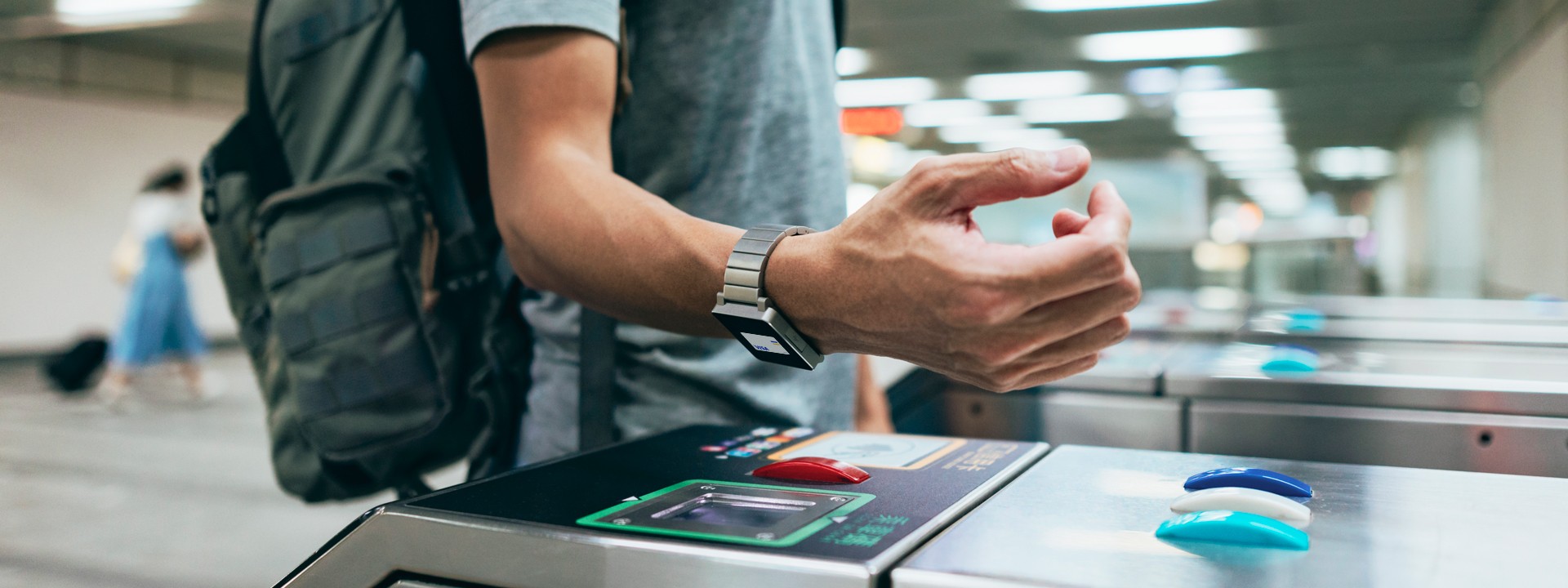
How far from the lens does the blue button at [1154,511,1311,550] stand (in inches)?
15.8

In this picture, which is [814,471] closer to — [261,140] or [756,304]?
[756,304]

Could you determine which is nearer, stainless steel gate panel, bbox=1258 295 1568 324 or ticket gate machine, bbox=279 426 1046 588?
ticket gate machine, bbox=279 426 1046 588

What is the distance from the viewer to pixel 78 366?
20.6ft

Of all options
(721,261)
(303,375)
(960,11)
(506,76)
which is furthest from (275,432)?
(960,11)

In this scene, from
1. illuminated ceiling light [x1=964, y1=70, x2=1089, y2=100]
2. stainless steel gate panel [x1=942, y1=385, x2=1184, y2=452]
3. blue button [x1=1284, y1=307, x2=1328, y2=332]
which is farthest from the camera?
illuminated ceiling light [x1=964, y1=70, x2=1089, y2=100]

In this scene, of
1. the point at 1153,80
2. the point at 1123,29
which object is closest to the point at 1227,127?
the point at 1153,80

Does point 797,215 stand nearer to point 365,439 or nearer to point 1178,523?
point 365,439

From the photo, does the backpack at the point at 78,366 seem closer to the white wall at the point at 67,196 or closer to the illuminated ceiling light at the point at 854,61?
the white wall at the point at 67,196

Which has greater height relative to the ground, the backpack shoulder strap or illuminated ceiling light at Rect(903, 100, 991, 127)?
illuminated ceiling light at Rect(903, 100, 991, 127)

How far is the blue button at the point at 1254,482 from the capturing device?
49cm

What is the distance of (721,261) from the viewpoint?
0.56 metres

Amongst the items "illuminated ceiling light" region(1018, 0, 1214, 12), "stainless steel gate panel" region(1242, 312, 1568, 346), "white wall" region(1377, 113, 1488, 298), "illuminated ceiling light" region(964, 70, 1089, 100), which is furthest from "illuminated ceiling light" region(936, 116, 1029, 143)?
"stainless steel gate panel" region(1242, 312, 1568, 346)

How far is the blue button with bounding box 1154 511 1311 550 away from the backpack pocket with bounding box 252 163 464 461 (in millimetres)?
677

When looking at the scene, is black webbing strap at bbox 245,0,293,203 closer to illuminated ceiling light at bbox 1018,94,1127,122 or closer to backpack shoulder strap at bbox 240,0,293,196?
backpack shoulder strap at bbox 240,0,293,196
